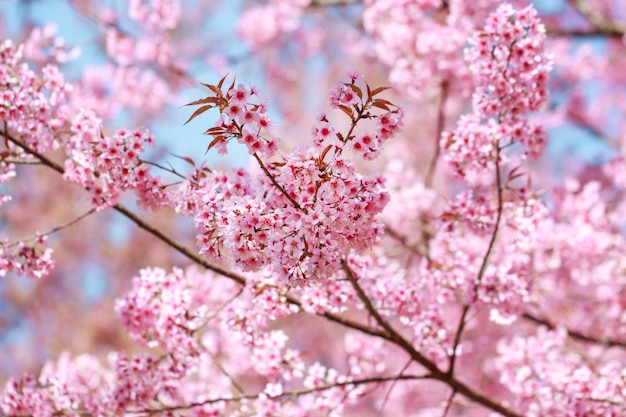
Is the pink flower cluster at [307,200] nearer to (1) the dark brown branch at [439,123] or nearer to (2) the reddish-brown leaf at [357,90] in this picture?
(2) the reddish-brown leaf at [357,90]

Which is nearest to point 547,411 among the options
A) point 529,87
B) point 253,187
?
point 529,87

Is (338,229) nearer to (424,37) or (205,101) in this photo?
(205,101)

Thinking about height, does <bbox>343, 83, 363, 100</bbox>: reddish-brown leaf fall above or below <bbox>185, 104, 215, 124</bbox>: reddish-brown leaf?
above

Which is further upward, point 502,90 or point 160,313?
point 502,90

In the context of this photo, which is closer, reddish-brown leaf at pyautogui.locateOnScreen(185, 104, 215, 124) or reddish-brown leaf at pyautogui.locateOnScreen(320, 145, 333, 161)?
reddish-brown leaf at pyautogui.locateOnScreen(185, 104, 215, 124)

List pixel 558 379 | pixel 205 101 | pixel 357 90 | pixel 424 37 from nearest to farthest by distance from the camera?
pixel 205 101 → pixel 357 90 → pixel 558 379 → pixel 424 37

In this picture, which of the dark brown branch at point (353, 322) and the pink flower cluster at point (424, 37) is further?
the pink flower cluster at point (424, 37)

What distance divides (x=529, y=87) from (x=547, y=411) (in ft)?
8.09

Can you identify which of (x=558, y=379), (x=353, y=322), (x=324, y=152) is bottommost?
(x=324, y=152)

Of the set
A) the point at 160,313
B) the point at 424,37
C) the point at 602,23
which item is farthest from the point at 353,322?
the point at 602,23

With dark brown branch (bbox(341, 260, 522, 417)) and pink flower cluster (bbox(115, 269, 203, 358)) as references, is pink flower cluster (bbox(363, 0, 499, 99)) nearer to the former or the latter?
dark brown branch (bbox(341, 260, 522, 417))

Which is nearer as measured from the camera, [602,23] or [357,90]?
[357,90]

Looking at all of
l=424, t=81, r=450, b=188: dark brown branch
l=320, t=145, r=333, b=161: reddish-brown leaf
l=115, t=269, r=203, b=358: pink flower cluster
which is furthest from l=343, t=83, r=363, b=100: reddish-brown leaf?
l=424, t=81, r=450, b=188: dark brown branch

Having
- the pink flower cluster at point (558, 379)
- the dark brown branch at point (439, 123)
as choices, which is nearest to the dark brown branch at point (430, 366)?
the pink flower cluster at point (558, 379)
